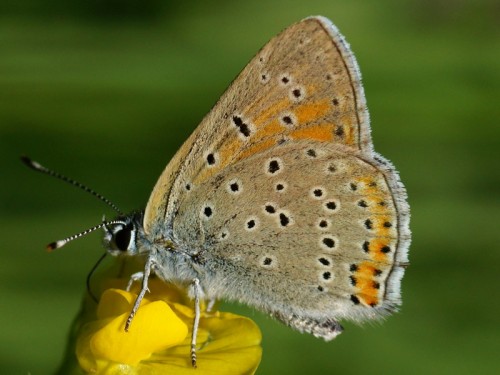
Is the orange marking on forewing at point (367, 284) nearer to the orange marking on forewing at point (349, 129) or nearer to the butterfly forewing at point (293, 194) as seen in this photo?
the butterfly forewing at point (293, 194)

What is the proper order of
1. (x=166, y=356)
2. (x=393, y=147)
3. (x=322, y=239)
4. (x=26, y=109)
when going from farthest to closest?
(x=393, y=147) → (x=26, y=109) → (x=322, y=239) → (x=166, y=356)

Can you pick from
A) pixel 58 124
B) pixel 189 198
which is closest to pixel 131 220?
pixel 189 198

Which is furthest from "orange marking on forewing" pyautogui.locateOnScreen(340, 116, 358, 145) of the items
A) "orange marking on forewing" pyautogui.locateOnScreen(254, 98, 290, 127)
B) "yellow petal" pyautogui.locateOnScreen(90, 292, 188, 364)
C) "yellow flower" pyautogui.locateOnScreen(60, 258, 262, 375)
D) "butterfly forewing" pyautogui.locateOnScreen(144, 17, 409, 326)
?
"yellow petal" pyautogui.locateOnScreen(90, 292, 188, 364)

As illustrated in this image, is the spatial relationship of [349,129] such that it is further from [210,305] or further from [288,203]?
[210,305]

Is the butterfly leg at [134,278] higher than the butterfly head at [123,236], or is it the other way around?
the butterfly head at [123,236]

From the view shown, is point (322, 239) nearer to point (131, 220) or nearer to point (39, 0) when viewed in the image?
point (131, 220)

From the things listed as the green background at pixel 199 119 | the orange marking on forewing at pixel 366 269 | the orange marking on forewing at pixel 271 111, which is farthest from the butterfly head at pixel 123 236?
the green background at pixel 199 119

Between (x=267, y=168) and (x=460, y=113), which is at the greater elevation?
(x=460, y=113)
